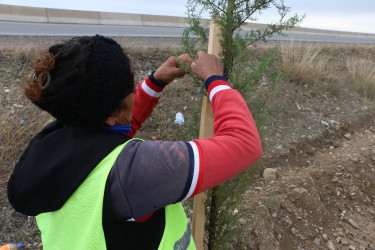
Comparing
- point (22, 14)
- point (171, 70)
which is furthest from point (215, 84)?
point (22, 14)

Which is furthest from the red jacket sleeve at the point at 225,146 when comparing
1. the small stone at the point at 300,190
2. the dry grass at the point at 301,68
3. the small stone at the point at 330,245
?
the dry grass at the point at 301,68

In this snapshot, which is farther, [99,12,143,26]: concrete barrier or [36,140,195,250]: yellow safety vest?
[99,12,143,26]: concrete barrier

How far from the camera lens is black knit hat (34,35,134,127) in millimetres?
1030

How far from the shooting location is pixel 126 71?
1160mm

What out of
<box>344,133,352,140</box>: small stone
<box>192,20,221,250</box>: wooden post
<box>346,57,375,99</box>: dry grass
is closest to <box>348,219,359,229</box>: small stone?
<box>344,133,352,140</box>: small stone

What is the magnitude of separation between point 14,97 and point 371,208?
5.19 metres

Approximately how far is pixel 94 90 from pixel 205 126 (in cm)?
92

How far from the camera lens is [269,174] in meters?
4.09

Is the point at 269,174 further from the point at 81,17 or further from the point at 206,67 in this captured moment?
the point at 81,17

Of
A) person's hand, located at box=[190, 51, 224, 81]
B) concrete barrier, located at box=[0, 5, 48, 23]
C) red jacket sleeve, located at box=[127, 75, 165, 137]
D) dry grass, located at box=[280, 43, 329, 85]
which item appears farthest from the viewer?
concrete barrier, located at box=[0, 5, 48, 23]

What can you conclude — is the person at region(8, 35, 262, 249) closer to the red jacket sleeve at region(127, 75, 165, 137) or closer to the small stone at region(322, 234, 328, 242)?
the red jacket sleeve at region(127, 75, 165, 137)

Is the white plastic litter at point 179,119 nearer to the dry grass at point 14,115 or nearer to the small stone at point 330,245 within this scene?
the dry grass at point 14,115

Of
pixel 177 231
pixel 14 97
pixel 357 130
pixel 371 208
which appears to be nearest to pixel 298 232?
pixel 371 208

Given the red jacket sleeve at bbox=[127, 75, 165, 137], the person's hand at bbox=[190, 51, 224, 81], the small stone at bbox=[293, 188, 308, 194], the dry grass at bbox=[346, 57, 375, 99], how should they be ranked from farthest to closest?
the dry grass at bbox=[346, 57, 375, 99] < the small stone at bbox=[293, 188, 308, 194] < the red jacket sleeve at bbox=[127, 75, 165, 137] < the person's hand at bbox=[190, 51, 224, 81]
